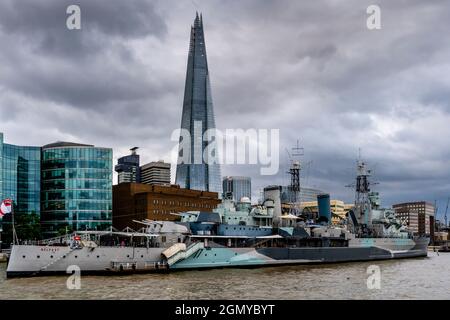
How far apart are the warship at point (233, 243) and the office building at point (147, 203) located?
48.8m

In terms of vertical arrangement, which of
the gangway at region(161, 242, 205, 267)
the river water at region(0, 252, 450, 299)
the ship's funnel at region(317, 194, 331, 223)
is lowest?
the river water at region(0, 252, 450, 299)

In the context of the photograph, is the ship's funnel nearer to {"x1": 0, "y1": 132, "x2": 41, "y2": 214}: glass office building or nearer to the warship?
the warship

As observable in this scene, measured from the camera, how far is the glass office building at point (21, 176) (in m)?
108

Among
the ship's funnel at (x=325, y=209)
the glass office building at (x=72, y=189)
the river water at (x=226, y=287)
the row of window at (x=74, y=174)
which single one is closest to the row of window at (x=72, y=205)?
the glass office building at (x=72, y=189)

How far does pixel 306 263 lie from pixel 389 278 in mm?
21343

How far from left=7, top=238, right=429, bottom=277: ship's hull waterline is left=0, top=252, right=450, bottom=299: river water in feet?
6.98

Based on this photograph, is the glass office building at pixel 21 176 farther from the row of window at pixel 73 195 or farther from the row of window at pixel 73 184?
the row of window at pixel 73 184

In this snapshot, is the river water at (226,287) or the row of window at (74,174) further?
the row of window at (74,174)

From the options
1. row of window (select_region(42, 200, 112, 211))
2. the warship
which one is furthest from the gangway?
row of window (select_region(42, 200, 112, 211))

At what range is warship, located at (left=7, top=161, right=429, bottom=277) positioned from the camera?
2077 inches

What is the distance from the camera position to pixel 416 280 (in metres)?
52.3

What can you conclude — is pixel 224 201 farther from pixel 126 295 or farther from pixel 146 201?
pixel 146 201
